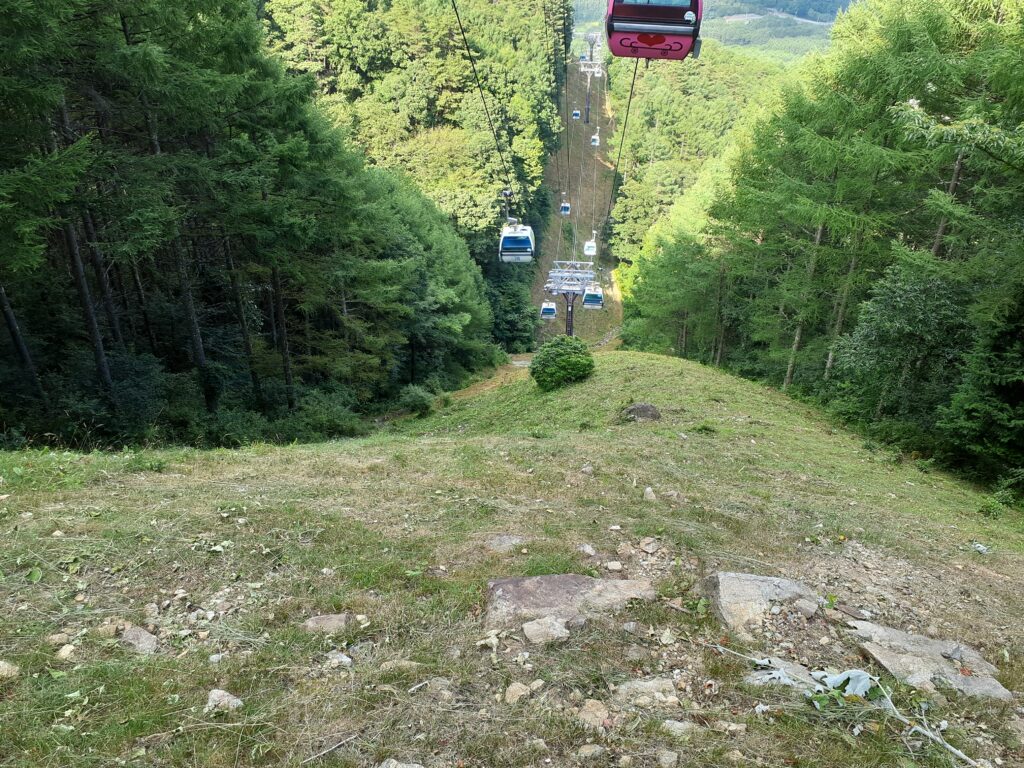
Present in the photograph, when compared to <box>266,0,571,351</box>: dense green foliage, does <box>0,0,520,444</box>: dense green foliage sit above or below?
below

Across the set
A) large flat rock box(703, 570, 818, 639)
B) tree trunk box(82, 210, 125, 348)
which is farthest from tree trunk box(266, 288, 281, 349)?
large flat rock box(703, 570, 818, 639)

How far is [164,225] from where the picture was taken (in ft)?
34.0

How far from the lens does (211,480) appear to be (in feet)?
22.7

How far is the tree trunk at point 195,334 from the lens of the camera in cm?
1305

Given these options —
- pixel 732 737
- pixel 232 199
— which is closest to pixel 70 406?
pixel 232 199

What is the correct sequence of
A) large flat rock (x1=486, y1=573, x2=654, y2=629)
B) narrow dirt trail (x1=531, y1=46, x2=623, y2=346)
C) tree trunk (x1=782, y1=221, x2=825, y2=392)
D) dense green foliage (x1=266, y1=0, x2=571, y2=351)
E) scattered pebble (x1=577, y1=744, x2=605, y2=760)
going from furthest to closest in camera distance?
narrow dirt trail (x1=531, y1=46, x2=623, y2=346), dense green foliage (x1=266, y1=0, x2=571, y2=351), tree trunk (x1=782, y1=221, x2=825, y2=392), large flat rock (x1=486, y1=573, x2=654, y2=629), scattered pebble (x1=577, y1=744, x2=605, y2=760)

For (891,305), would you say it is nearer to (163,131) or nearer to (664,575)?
(664,575)

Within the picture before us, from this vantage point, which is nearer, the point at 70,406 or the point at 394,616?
the point at 394,616

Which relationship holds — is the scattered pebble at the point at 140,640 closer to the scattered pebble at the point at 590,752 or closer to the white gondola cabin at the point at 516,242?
the scattered pebble at the point at 590,752

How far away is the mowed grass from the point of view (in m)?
3.10

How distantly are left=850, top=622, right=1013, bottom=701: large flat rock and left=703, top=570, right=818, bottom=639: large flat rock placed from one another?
43cm

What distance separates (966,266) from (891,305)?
149cm

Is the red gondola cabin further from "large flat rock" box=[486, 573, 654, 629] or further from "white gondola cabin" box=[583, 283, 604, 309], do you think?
"white gondola cabin" box=[583, 283, 604, 309]

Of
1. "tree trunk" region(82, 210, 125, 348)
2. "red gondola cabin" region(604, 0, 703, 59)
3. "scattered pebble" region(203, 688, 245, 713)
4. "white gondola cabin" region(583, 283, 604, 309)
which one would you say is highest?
"red gondola cabin" region(604, 0, 703, 59)
